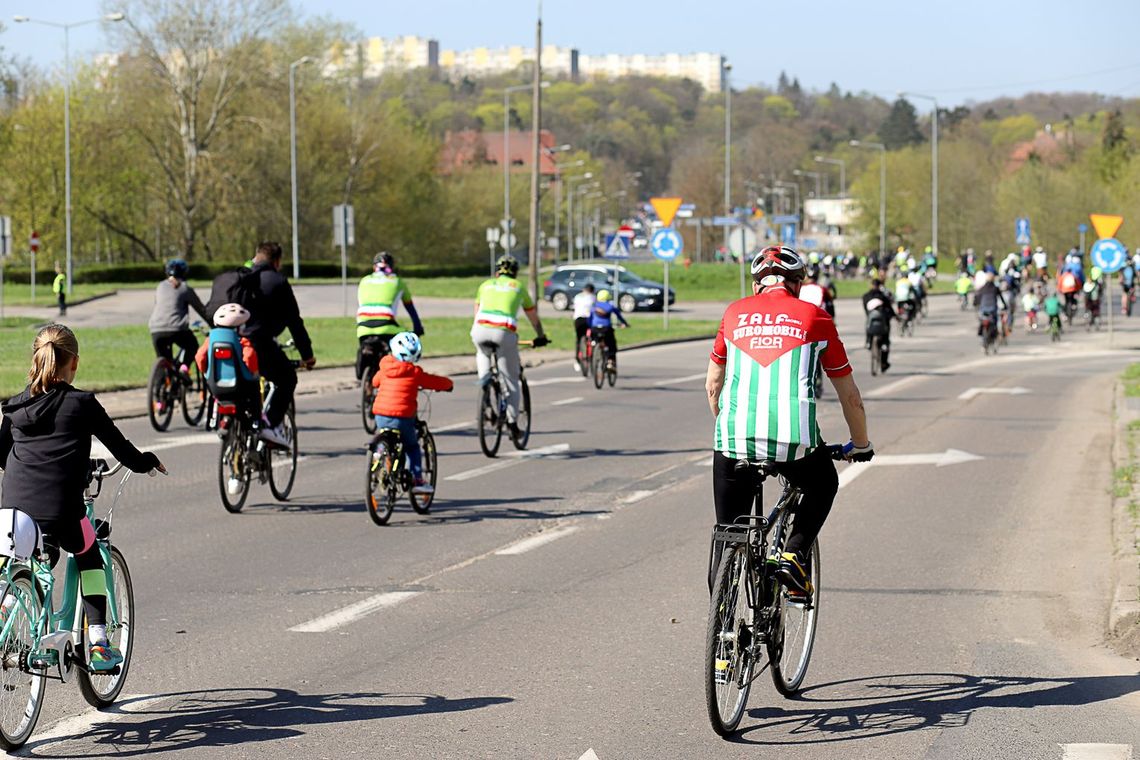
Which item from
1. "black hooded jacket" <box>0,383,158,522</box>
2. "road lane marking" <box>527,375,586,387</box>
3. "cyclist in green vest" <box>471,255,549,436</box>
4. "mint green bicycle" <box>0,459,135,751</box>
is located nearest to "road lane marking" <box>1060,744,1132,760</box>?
"mint green bicycle" <box>0,459,135,751</box>

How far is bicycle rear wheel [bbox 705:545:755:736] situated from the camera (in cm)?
583

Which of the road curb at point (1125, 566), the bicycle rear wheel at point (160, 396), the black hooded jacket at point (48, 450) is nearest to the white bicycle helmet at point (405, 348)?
the road curb at point (1125, 566)

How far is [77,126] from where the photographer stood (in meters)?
74.2

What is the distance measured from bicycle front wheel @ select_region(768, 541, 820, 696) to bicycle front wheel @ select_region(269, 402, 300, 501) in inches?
248

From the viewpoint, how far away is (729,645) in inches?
233

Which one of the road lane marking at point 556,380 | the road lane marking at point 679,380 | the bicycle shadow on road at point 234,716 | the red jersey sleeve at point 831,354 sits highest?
the red jersey sleeve at point 831,354

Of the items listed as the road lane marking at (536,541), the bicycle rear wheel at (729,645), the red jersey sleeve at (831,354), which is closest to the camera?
the bicycle rear wheel at (729,645)

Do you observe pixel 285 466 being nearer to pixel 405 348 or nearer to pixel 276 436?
pixel 276 436

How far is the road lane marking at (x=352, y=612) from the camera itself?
8.02 meters

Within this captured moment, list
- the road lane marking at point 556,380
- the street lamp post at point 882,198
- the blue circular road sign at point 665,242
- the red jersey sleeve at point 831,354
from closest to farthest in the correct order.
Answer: the red jersey sleeve at point 831,354
the road lane marking at point 556,380
the blue circular road sign at point 665,242
the street lamp post at point 882,198

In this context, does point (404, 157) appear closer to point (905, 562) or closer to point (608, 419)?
point (608, 419)

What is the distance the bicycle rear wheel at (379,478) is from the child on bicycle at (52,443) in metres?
5.14

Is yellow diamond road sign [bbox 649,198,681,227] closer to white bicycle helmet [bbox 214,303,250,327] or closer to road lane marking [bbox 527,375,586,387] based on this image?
road lane marking [bbox 527,375,586,387]

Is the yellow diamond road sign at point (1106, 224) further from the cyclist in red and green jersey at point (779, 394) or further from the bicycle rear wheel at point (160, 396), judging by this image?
the cyclist in red and green jersey at point (779, 394)
